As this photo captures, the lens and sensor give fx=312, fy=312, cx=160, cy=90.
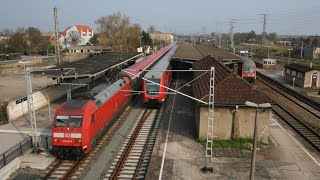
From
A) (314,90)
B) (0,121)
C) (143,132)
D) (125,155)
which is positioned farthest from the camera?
(314,90)

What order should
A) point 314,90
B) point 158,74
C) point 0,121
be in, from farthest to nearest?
1. point 314,90
2. point 158,74
3. point 0,121

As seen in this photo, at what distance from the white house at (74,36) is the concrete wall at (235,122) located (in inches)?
4652

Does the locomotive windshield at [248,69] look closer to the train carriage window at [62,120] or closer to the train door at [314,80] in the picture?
the train door at [314,80]

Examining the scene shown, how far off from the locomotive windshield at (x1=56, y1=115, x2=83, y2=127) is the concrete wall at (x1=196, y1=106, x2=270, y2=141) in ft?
25.1

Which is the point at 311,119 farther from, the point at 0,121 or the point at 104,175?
the point at 0,121

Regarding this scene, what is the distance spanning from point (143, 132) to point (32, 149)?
25.6 feet

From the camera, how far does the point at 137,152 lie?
A: 63.8ft

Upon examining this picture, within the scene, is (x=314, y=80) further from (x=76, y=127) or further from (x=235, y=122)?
(x=76, y=127)

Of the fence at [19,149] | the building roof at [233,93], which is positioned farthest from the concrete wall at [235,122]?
the fence at [19,149]

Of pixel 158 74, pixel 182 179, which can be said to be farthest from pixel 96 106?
pixel 158 74

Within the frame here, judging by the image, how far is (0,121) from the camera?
Answer: 25719mm

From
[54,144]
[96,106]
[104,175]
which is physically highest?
[96,106]

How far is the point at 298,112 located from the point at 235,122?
12128 mm

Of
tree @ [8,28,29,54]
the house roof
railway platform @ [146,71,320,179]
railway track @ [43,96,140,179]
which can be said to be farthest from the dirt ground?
the house roof
